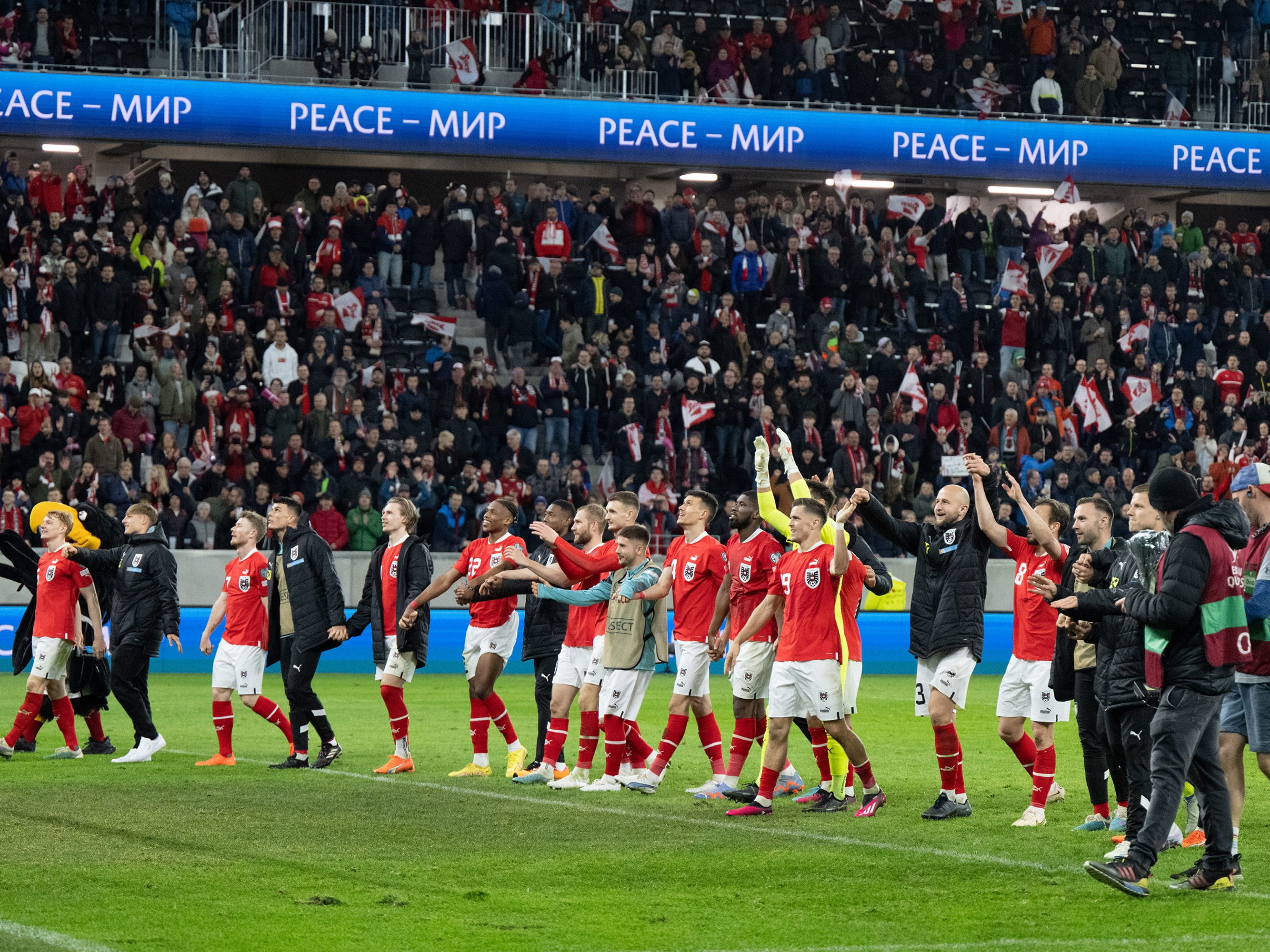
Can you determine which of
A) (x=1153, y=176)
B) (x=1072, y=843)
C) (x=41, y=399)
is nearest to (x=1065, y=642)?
(x=1072, y=843)

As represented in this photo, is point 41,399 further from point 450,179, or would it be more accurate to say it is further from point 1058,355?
point 1058,355

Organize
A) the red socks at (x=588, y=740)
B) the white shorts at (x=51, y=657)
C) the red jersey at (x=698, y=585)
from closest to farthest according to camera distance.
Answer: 1. the red jersey at (x=698, y=585)
2. the red socks at (x=588, y=740)
3. the white shorts at (x=51, y=657)

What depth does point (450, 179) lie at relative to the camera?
32531 millimetres

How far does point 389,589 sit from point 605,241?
1510 cm

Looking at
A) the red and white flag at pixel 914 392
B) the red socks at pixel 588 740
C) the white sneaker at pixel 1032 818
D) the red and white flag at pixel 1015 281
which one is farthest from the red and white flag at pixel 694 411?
the white sneaker at pixel 1032 818

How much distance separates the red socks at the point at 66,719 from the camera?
44.7 feet

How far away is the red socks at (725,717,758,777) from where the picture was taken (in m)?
11.3

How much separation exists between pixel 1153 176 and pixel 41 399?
62.5 feet

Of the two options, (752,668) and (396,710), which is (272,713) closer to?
(396,710)

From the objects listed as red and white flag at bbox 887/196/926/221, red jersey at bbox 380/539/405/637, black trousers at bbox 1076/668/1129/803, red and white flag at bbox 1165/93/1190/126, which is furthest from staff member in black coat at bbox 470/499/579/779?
red and white flag at bbox 1165/93/1190/126

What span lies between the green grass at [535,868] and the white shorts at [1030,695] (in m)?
0.66

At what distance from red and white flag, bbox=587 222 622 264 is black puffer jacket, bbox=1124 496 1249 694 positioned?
20.1m

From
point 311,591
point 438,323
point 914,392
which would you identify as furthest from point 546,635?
point 914,392

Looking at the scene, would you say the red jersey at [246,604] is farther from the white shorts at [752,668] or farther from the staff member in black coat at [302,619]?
the white shorts at [752,668]
